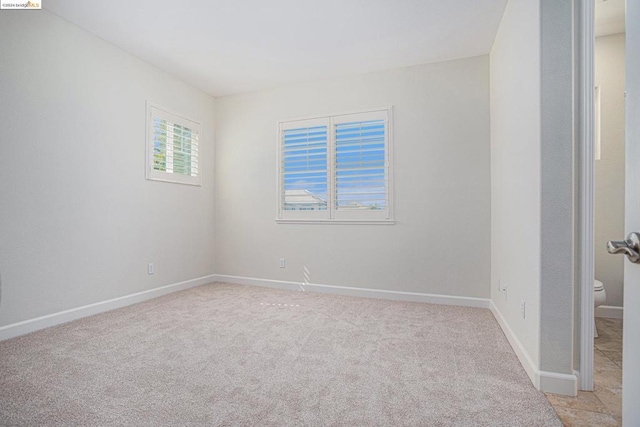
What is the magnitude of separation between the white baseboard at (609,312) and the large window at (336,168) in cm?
216

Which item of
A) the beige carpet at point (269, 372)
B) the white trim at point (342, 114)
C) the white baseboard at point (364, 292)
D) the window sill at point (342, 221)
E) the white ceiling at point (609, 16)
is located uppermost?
the white ceiling at point (609, 16)

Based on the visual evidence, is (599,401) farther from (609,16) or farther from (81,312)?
(81,312)

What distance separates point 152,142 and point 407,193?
3008 mm

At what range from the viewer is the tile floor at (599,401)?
1.53 meters

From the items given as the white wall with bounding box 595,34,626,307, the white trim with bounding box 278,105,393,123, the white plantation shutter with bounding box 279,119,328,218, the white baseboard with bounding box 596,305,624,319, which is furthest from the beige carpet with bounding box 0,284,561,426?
the white trim with bounding box 278,105,393,123

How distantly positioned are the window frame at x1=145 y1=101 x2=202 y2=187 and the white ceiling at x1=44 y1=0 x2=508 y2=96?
0.51 meters

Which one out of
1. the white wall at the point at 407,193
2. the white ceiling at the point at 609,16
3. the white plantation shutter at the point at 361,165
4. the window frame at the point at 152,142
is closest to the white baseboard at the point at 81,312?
the white wall at the point at 407,193

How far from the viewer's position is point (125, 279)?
11.3ft

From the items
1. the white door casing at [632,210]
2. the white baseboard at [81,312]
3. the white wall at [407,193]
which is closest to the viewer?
the white door casing at [632,210]

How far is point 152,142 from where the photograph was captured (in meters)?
3.74

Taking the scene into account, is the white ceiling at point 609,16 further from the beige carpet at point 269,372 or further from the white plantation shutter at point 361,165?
the beige carpet at point 269,372

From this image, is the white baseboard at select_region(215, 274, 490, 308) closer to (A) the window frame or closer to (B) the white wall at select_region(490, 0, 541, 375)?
(B) the white wall at select_region(490, 0, 541, 375)

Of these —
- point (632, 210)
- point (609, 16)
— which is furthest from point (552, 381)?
point (609, 16)

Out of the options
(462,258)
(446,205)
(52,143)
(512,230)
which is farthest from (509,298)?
(52,143)
